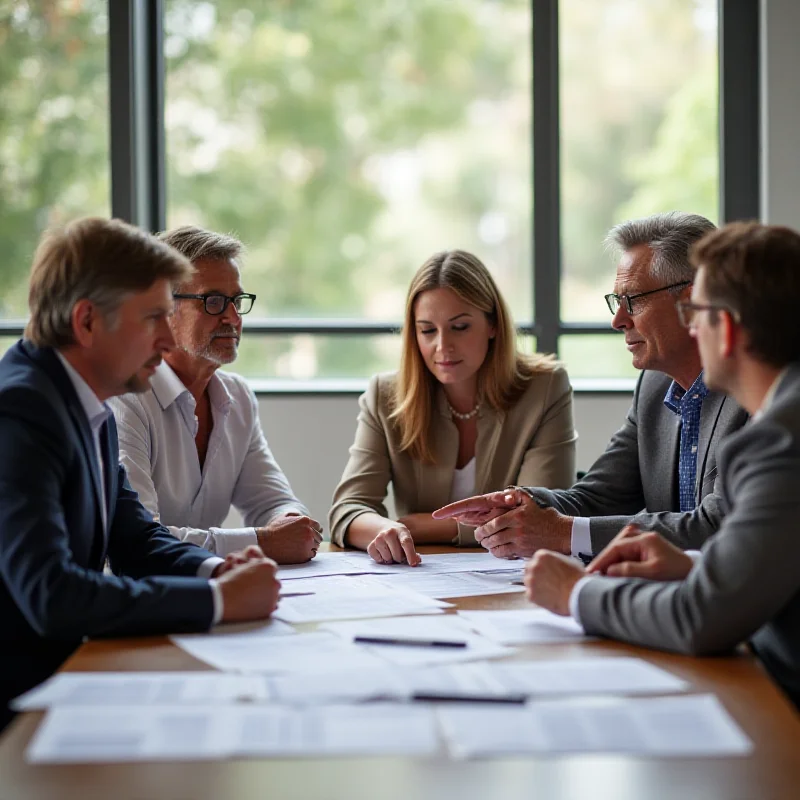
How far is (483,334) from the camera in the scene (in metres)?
3.13

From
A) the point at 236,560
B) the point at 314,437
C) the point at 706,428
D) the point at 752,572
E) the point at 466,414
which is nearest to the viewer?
the point at 752,572

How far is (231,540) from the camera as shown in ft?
8.04

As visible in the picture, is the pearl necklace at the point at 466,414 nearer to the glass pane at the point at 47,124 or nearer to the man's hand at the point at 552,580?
the man's hand at the point at 552,580

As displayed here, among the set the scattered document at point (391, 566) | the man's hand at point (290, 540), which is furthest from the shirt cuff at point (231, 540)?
the scattered document at point (391, 566)

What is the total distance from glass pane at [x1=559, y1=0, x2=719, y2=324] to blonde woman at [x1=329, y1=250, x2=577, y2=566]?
73.9 inches

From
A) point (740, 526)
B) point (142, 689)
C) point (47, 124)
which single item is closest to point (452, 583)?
point (740, 526)

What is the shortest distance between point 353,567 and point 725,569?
1026 mm

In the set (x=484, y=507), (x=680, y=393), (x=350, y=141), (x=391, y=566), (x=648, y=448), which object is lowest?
(x=391, y=566)

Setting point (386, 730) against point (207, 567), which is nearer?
point (386, 730)

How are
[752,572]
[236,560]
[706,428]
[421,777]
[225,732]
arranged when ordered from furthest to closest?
[706,428], [236,560], [752,572], [225,732], [421,777]

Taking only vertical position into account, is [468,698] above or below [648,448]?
below

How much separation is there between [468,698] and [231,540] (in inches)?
45.9

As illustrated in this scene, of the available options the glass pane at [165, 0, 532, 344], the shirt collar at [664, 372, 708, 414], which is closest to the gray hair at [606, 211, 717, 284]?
the shirt collar at [664, 372, 708, 414]

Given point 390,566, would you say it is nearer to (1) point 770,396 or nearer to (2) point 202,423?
(2) point 202,423
